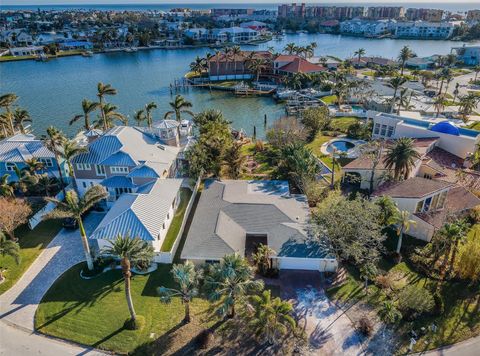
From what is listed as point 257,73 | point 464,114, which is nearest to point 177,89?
point 257,73

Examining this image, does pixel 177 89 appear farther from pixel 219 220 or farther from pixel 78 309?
pixel 78 309

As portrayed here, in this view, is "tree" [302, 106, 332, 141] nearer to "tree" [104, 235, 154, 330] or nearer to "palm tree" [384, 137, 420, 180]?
"palm tree" [384, 137, 420, 180]

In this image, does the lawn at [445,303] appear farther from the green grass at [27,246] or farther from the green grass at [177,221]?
the green grass at [27,246]

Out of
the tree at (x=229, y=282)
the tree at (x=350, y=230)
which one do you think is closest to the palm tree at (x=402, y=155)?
the tree at (x=350, y=230)

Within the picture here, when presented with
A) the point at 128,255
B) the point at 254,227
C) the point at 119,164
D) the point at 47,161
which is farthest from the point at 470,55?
the point at 128,255

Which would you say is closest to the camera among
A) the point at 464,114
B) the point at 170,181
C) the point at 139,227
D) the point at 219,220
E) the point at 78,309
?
the point at 78,309

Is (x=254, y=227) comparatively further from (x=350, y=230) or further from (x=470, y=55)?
(x=470, y=55)

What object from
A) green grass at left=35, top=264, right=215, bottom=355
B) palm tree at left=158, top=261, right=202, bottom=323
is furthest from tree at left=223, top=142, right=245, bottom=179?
palm tree at left=158, top=261, right=202, bottom=323
